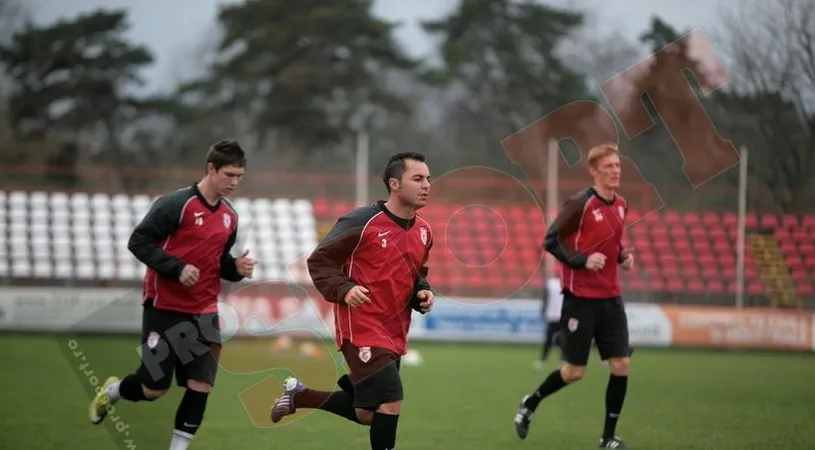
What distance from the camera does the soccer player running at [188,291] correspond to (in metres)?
7.71

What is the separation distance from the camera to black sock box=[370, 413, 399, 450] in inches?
260

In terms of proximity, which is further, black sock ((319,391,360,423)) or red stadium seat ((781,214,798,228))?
red stadium seat ((781,214,798,228))

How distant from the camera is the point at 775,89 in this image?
1528cm

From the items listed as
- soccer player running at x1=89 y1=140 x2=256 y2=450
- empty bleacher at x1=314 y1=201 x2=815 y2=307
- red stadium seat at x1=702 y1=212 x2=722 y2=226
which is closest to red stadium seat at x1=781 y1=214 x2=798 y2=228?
empty bleacher at x1=314 y1=201 x2=815 y2=307

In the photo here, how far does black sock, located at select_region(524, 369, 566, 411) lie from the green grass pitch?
0.31 meters

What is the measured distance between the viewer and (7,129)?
32.2 m

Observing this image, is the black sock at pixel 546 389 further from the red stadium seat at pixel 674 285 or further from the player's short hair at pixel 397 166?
the red stadium seat at pixel 674 285

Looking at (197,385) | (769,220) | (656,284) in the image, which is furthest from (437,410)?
(656,284)

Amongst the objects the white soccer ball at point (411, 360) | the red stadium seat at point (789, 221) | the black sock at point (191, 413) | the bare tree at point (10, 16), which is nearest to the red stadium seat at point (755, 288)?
the red stadium seat at point (789, 221)

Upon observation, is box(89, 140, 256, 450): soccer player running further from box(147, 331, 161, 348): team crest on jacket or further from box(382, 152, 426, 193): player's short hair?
box(382, 152, 426, 193): player's short hair

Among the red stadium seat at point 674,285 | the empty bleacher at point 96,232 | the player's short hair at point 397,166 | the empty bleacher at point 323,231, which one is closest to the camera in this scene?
the player's short hair at point 397,166

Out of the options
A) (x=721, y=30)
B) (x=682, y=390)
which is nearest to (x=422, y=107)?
(x=721, y=30)

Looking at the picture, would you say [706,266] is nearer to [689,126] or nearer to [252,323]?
[689,126]

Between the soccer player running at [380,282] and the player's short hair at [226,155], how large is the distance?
1334 mm
